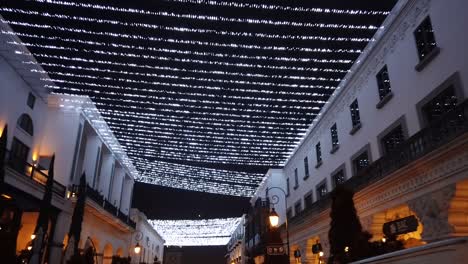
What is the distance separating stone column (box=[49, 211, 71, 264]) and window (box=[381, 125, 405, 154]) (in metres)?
15.2

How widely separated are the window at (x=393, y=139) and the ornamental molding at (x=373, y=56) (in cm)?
258

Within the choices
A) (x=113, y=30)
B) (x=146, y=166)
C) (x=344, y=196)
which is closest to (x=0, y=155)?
(x=113, y=30)

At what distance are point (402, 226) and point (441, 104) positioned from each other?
3729mm

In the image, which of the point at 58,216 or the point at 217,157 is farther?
the point at 217,157

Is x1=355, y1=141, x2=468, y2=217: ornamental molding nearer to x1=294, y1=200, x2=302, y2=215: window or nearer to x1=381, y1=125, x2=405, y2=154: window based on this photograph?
x1=381, y1=125, x2=405, y2=154: window

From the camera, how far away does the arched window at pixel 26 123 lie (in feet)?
56.7

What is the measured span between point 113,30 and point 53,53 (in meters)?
3.82

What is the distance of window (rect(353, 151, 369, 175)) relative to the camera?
14.8m

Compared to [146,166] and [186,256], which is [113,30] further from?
[186,256]

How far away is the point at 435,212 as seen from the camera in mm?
9281

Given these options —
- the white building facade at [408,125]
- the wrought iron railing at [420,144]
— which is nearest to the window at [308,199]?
the white building facade at [408,125]

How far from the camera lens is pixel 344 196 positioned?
30.7ft

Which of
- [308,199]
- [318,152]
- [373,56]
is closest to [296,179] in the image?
[308,199]

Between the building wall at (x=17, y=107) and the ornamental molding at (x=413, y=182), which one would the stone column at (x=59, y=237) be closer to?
the building wall at (x=17, y=107)
